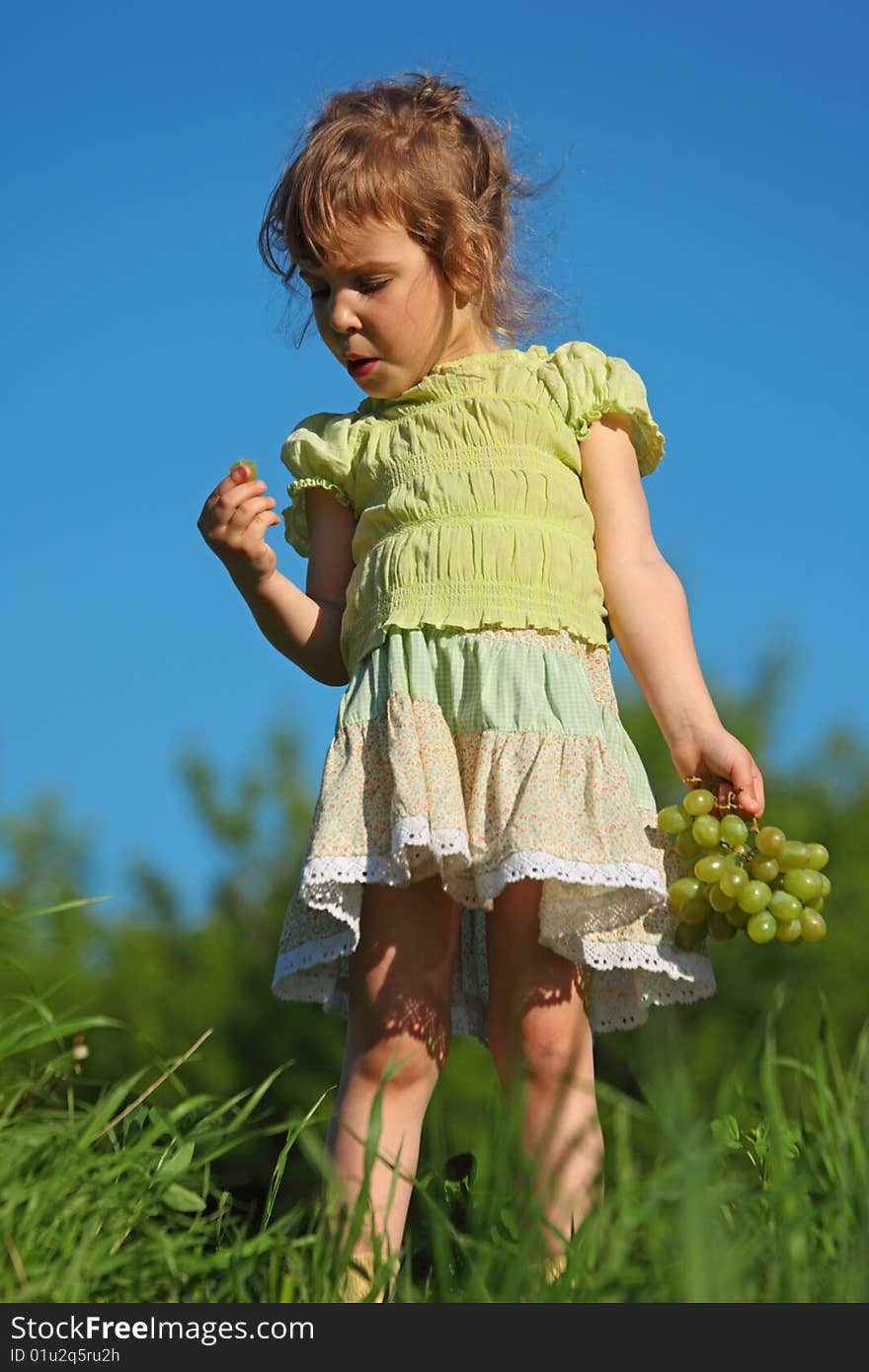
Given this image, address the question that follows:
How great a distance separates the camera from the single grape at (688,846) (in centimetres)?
222

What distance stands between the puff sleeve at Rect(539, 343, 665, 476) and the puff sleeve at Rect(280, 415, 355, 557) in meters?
0.37

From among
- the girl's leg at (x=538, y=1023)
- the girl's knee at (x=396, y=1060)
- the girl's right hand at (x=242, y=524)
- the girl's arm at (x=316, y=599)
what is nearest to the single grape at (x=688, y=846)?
the girl's leg at (x=538, y=1023)

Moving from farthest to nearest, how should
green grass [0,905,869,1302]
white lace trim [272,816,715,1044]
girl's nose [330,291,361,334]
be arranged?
girl's nose [330,291,361,334]
white lace trim [272,816,715,1044]
green grass [0,905,869,1302]

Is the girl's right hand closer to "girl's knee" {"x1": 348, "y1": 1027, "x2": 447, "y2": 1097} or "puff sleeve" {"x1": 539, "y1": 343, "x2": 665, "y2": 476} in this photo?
"puff sleeve" {"x1": 539, "y1": 343, "x2": 665, "y2": 476}

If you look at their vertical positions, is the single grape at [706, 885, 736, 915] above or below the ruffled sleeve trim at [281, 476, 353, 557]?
below

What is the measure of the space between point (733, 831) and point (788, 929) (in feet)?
0.54

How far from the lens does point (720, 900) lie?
213 centimetres

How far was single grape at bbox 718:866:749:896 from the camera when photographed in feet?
6.94

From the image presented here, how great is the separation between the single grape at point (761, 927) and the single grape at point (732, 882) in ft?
0.16

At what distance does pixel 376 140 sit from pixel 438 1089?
1.56m

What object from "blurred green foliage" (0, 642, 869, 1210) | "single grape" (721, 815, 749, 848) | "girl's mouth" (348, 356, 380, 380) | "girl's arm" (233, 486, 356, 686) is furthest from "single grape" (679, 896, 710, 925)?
"blurred green foliage" (0, 642, 869, 1210)

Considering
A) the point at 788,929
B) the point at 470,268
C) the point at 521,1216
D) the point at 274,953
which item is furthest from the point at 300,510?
the point at 274,953

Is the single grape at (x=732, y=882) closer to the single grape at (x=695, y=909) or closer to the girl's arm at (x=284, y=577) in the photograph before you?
the single grape at (x=695, y=909)

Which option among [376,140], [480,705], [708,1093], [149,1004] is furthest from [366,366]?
[149,1004]
